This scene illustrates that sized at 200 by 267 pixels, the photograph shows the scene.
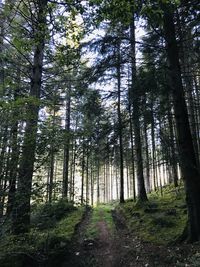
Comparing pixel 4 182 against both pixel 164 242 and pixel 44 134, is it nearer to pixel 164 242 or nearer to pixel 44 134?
pixel 44 134

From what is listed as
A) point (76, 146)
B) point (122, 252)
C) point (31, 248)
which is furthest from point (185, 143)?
point (31, 248)

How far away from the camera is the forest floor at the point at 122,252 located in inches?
265

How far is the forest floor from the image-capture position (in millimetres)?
6742

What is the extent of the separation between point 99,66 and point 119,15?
5.67 m

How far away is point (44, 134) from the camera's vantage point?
21.2 feet

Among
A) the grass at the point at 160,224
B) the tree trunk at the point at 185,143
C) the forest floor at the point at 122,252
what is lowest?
the forest floor at the point at 122,252

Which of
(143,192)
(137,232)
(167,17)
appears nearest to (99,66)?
(167,17)

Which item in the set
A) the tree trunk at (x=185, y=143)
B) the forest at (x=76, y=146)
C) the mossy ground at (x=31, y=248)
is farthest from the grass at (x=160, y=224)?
the mossy ground at (x=31, y=248)

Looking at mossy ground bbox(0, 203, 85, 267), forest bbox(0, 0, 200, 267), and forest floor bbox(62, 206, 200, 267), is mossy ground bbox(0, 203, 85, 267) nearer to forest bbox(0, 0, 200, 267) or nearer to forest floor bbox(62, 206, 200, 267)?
forest bbox(0, 0, 200, 267)

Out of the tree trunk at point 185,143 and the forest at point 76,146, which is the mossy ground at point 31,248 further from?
the tree trunk at point 185,143

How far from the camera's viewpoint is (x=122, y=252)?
26.7 feet

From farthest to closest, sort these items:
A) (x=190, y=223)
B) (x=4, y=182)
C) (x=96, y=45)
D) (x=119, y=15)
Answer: (x=96, y=45)
(x=190, y=223)
(x=4, y=182)
(x=119, y=15)

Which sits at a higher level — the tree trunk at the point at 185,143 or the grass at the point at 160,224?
the tree trunk at the point at 185,143

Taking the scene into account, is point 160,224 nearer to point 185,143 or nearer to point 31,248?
point 185,143
